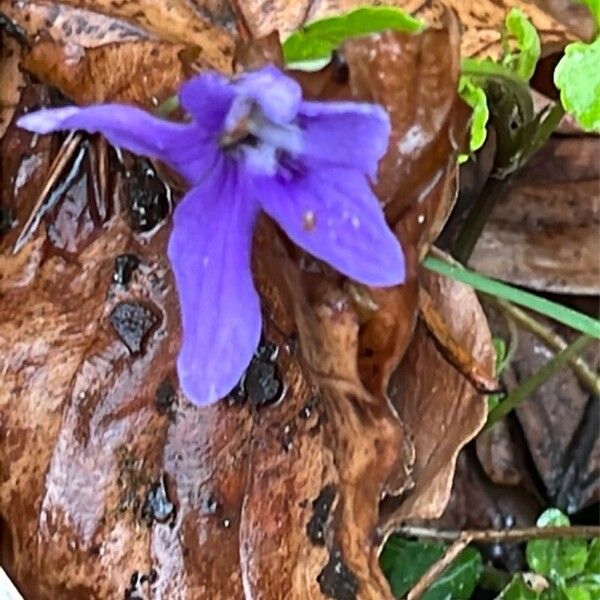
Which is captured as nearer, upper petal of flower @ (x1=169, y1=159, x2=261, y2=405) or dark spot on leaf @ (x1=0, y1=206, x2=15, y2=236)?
upper petal of flower @ (x1=169, y1=159, x2=261, y2=405)

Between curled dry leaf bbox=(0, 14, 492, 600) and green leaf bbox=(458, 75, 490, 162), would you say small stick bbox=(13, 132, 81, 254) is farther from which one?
green leaf bbox=(458, 75, 490, 162)

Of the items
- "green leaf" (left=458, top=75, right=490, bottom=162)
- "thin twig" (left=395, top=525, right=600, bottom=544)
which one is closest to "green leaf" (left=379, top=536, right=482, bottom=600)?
"thin twig" (left=395, top=525, right=600, bottom=544)

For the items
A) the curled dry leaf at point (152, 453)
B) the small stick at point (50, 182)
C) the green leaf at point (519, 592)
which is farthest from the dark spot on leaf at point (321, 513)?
the small stick at point (50, 182)

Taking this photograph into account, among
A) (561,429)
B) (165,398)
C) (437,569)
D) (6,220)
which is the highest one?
(6,220)

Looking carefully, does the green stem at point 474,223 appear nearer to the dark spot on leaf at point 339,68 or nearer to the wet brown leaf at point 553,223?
the wet brown leaf at point 553,223

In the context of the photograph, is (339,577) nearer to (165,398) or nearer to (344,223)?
(165,398)

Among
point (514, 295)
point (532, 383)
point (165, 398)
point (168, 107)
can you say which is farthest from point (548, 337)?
point (168, 107)
